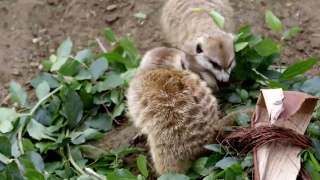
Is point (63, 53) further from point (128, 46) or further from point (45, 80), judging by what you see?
point (128, 46)

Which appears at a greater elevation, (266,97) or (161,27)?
(266,97)

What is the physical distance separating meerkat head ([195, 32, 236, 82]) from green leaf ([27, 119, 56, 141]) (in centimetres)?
99

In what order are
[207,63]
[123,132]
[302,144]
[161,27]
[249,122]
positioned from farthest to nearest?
[161,27], [207,63], [123,132], [249,122], [302,144]

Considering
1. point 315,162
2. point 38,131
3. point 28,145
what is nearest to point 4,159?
point 28,145

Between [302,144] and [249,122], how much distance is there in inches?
13.0

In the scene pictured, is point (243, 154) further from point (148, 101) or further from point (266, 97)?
point (148, 101)

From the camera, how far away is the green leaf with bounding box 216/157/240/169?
3.14 metres

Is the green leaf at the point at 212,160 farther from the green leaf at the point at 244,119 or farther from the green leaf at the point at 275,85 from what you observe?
the green leaf at the point at 275,85

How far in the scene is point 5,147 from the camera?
11.3 feet

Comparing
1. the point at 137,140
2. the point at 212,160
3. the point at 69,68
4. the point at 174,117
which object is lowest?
the point at 137,140

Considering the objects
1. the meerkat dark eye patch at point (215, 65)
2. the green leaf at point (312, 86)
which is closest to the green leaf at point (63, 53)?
the meerkat dark eye patch at point (215, 65)

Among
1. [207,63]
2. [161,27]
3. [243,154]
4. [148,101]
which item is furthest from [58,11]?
[243,154]

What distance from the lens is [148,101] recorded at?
328 centimetres

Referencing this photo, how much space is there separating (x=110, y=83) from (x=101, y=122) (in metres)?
0.23
